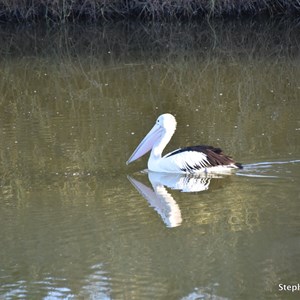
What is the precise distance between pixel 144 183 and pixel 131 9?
11315 millimetres

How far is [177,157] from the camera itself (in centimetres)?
741

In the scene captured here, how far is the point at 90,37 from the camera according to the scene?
1647cm

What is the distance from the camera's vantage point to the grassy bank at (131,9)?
17406mm

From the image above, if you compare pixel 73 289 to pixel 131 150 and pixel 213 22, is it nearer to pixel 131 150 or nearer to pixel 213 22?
pixel 131 150

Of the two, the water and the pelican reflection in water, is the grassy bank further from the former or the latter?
the pelican reflection in water

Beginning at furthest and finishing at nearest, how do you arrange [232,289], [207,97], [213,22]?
[213,22]
[207,97]
[232,289]

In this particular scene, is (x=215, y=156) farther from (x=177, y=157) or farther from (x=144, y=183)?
(x=144, y=183)

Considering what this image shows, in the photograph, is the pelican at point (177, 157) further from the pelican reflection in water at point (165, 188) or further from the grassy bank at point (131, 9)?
the grassy bank at point (131, 9)

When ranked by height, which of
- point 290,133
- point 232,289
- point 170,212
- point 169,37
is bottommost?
point 232,289

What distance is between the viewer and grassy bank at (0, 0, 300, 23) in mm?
17406

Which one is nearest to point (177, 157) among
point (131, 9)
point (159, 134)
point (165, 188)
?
point (165, 188)

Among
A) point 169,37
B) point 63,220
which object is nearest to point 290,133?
point 63,220

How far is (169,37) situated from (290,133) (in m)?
7.84

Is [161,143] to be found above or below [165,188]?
above
